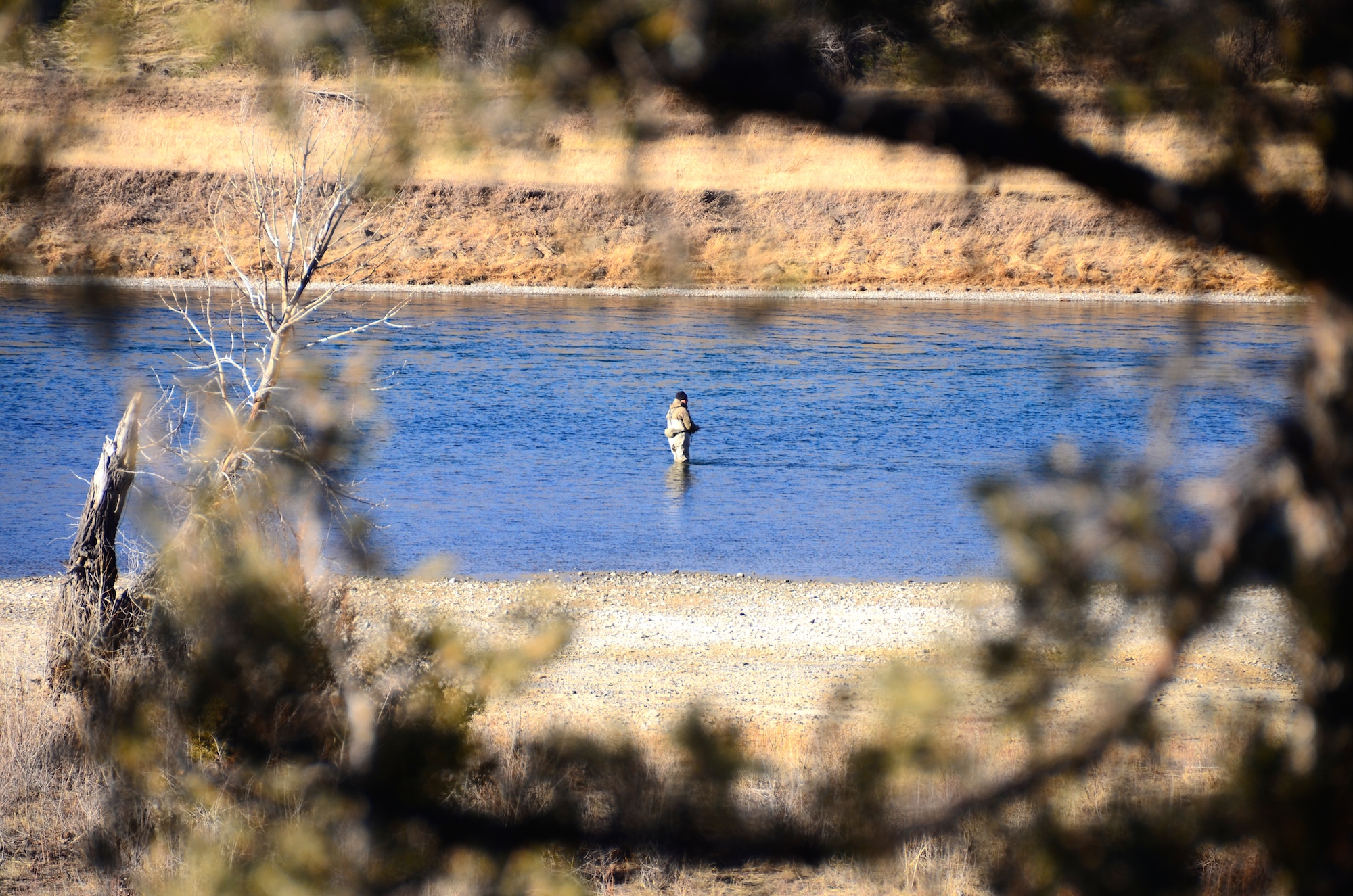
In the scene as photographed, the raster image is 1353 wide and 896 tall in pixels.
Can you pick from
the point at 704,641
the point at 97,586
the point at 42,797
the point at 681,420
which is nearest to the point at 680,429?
the point at 681,420

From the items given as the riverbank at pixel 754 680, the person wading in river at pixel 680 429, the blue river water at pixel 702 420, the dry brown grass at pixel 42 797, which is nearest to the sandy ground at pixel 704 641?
the riverbank at pixel 754 680

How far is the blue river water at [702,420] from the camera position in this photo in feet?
50.0

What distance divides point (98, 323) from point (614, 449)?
2238 cm

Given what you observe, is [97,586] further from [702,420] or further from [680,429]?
[702,420]

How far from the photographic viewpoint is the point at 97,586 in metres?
7.09

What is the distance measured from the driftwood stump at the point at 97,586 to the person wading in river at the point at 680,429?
509 inches

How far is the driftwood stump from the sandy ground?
89 centimetres

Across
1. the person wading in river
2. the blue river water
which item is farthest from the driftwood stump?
the person wading in river

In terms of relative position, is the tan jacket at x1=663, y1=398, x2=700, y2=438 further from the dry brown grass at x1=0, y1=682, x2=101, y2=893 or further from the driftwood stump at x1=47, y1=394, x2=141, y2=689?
the dry brown grass at x1=0, y1=682, x2=101, y2=893

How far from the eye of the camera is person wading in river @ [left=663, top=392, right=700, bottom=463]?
21.0m

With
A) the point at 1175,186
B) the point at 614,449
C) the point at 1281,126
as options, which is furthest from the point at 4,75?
the point at 614,449

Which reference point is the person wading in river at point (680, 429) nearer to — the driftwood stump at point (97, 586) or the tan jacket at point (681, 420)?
the tan jacket at point (681, 420)

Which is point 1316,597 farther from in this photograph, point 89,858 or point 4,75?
point 89,858

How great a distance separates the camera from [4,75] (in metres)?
2.04
